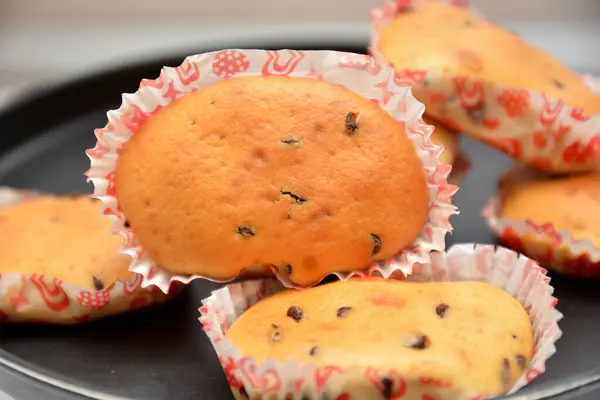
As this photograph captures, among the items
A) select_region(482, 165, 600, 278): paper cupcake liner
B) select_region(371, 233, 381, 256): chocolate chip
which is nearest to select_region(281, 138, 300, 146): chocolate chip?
select_region(371, 233, 381, 256): chocolate chip

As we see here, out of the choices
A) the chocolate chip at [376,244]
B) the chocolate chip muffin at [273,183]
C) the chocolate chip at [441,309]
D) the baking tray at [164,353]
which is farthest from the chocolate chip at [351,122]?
the baking tray at [164,353]

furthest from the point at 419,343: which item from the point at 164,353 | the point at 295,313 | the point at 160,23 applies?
the point at 160,23

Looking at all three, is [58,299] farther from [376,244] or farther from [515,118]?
[515,118]

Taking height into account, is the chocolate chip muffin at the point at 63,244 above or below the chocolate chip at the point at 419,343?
below

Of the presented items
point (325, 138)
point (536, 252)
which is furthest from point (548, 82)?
point (325, 138)

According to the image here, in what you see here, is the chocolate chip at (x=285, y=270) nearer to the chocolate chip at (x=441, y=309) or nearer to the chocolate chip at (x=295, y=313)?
the chocolate chip at (x=295, y=313)

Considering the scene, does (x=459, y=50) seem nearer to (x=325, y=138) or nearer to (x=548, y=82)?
(x=548, y=82)

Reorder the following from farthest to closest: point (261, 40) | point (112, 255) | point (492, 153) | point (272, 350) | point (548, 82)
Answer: point (261, 40) → point (492, 153) → point (548, 82) → point (112, 255) → point (272, 350)
